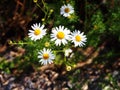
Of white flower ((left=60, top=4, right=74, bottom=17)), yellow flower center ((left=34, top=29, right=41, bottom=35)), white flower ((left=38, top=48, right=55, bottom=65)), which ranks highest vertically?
white flower ((left=60, top=4, right=74, bottom=17))

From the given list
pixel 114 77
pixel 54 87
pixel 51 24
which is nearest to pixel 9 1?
pixel 51 24

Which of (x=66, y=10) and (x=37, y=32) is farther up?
(x=66, y=10)

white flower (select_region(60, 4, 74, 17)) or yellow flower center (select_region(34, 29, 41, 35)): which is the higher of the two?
white flower (select_region(60, 4, 74, 17))

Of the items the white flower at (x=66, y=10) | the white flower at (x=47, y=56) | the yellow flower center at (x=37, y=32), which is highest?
the white flower at (x=66, y=10)

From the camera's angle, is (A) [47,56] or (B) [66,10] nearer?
(A) [47,56]

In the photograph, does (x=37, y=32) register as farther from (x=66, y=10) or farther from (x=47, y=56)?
(x=66, y=10)

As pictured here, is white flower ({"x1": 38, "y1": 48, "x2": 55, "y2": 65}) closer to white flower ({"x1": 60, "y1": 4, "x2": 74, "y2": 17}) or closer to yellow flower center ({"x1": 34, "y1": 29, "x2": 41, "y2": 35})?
yellow flower center ({"x1": 34, "y1": 29, "x2": 41, "y2": 35})

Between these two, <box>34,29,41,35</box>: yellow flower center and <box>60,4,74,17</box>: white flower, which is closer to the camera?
Answer: <box>34,29,41,35</box>: yellow flower center

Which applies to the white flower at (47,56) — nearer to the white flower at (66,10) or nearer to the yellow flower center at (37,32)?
the yellow flower center at (37,32)

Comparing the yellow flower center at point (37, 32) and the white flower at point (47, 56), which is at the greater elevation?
the yellow flower center at point (37, 32)

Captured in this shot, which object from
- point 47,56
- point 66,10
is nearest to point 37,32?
point 47,56

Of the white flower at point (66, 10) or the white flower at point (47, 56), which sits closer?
the white flower at point (47, 56)

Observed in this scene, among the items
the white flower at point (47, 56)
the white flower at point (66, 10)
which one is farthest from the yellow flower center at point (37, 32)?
the white flower at point (66, 10)

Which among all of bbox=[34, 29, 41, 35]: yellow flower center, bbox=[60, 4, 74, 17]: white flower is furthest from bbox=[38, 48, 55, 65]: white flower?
bbox=[60, 4, 74, 17]: white flower
